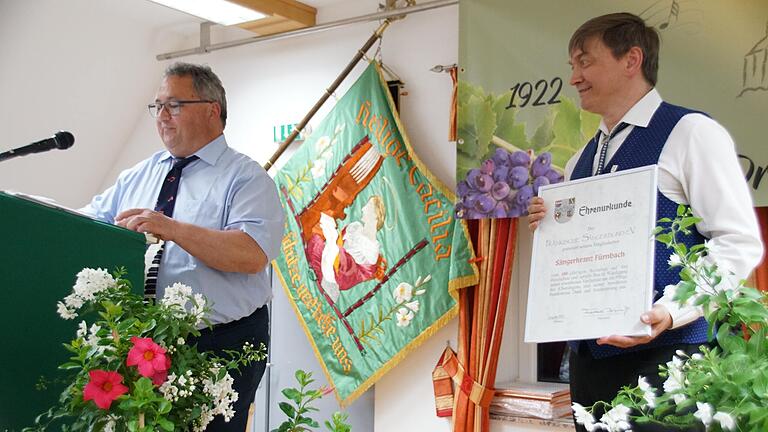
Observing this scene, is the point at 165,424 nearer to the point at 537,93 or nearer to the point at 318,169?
the point at 537,93

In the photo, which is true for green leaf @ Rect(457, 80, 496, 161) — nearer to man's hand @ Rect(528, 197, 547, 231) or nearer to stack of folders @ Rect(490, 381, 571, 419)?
stack of folders @ Rect(490, 381, 571, 419)

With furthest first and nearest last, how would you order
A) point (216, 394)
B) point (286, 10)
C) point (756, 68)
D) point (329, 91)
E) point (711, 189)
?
point (286, 10), point (329, 91), point (756, 68), point (711, 189), point (216, 394)

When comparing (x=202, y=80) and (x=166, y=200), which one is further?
(x=202, y=80)

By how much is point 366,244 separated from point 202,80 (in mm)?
1829

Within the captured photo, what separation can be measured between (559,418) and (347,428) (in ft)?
8.06

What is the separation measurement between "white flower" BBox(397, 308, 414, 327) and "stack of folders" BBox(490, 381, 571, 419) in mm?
493

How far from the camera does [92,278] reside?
1.57 m

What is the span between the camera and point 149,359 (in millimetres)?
1470

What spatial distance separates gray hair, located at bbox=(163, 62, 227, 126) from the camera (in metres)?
2.61

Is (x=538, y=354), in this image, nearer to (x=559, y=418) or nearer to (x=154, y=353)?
(x=559, y=418)

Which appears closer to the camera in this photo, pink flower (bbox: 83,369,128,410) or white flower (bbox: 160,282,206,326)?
pink flower (bbox: 83,369,128,410)

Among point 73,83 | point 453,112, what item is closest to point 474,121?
point 453,112

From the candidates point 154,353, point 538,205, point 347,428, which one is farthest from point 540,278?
point 154,353

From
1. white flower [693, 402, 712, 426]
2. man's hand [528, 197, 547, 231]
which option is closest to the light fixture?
man's hand [528, 197, 547, 231]
